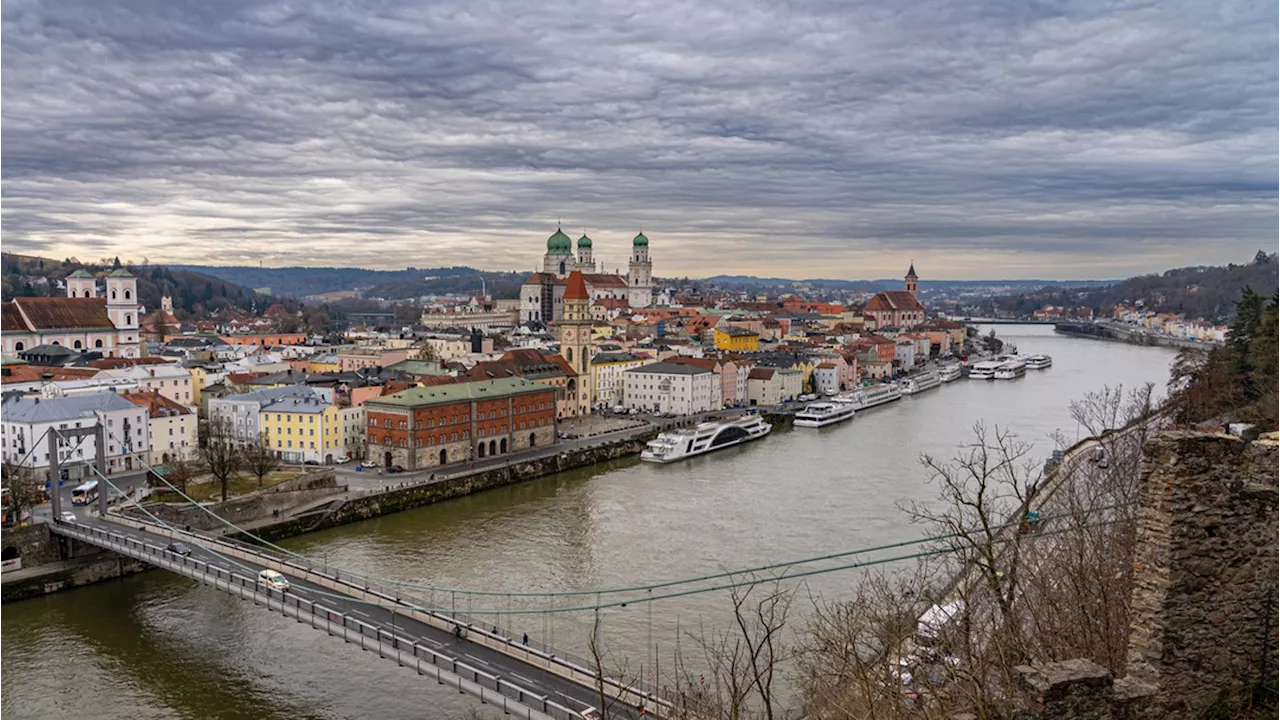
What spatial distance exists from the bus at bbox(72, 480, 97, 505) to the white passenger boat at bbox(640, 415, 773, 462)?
10.3m

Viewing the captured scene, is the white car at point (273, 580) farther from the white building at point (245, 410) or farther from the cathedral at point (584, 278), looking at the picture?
the cathedral at point (584, 278)

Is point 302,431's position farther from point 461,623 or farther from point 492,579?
point 461,623

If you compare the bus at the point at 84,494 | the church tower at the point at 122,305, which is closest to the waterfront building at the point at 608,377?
the church tower at the point at 122,305

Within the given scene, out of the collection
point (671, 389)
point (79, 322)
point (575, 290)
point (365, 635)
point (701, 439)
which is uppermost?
point (575, 290)

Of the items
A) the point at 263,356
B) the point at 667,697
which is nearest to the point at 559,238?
the point at 263,356

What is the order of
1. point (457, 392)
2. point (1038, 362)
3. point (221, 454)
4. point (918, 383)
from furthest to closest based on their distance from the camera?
point (1038, 362), point (918, 383), point (457, 392), point (221, 454)

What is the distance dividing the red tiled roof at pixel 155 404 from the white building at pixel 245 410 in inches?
32.2

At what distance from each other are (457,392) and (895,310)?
4461 centimetres

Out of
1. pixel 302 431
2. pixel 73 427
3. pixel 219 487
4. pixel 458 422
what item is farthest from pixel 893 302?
pixel 73 427

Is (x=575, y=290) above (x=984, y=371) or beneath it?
above

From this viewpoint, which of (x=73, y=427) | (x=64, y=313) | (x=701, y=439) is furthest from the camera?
(x=64, y=313)

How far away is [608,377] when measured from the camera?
27922 millimetres

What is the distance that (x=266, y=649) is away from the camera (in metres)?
9.30

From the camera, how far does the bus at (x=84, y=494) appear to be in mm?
13516
